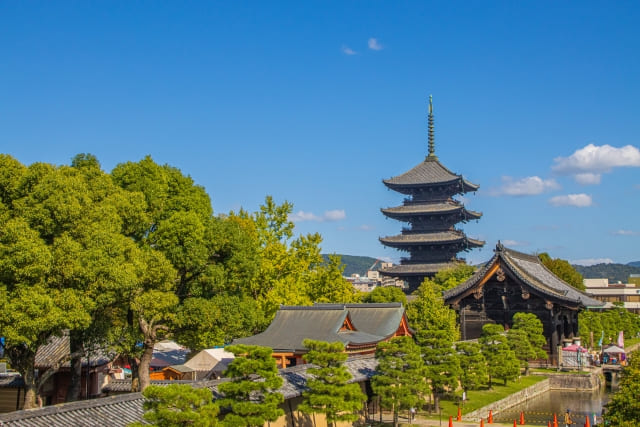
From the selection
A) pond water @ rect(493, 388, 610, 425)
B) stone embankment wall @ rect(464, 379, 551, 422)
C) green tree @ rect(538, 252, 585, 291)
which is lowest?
pond water @ rect(493, 388, 610, 425)

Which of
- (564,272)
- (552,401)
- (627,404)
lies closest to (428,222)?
(564,272)

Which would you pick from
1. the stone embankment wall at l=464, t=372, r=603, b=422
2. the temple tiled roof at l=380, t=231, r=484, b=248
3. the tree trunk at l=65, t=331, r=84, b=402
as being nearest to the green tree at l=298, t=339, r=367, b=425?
the tree trunk at l=65, t=331, r=84, b=402

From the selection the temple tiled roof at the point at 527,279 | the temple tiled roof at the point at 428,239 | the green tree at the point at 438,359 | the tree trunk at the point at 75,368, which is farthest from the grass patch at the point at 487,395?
the temple tiled roof at the point at 428,239

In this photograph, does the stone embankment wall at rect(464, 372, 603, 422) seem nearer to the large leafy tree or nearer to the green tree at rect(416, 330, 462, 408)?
the green tree at rect(416, 330, 462, 408)

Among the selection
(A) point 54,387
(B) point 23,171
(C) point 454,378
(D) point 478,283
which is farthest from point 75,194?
(D) point 478,283

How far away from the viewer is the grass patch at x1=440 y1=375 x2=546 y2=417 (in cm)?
3428

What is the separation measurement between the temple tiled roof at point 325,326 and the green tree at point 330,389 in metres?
9.58

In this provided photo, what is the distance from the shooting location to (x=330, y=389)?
24859 mm

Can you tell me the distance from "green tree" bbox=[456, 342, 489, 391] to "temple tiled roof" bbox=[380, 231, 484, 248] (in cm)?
4205

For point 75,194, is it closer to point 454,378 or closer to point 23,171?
point 23,171

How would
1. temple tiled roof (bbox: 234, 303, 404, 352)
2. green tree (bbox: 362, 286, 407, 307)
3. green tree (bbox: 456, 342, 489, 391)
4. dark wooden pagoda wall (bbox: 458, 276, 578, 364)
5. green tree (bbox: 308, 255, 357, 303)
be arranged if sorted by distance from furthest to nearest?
green tree (bbox: 362, 286, 407, 307) < dark wooden pagoda wall (bbox: 458, 276, 578, 364) < green tree (bbox: 308, 255, 357, 303) < temple tiled roof (bbox: 234, 303, 404, 352) < green tree (bbox: 456, 342, 489, 391)

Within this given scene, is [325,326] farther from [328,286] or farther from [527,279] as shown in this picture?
[527,279]

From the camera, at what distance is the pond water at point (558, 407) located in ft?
116

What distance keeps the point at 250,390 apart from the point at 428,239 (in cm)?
6039
